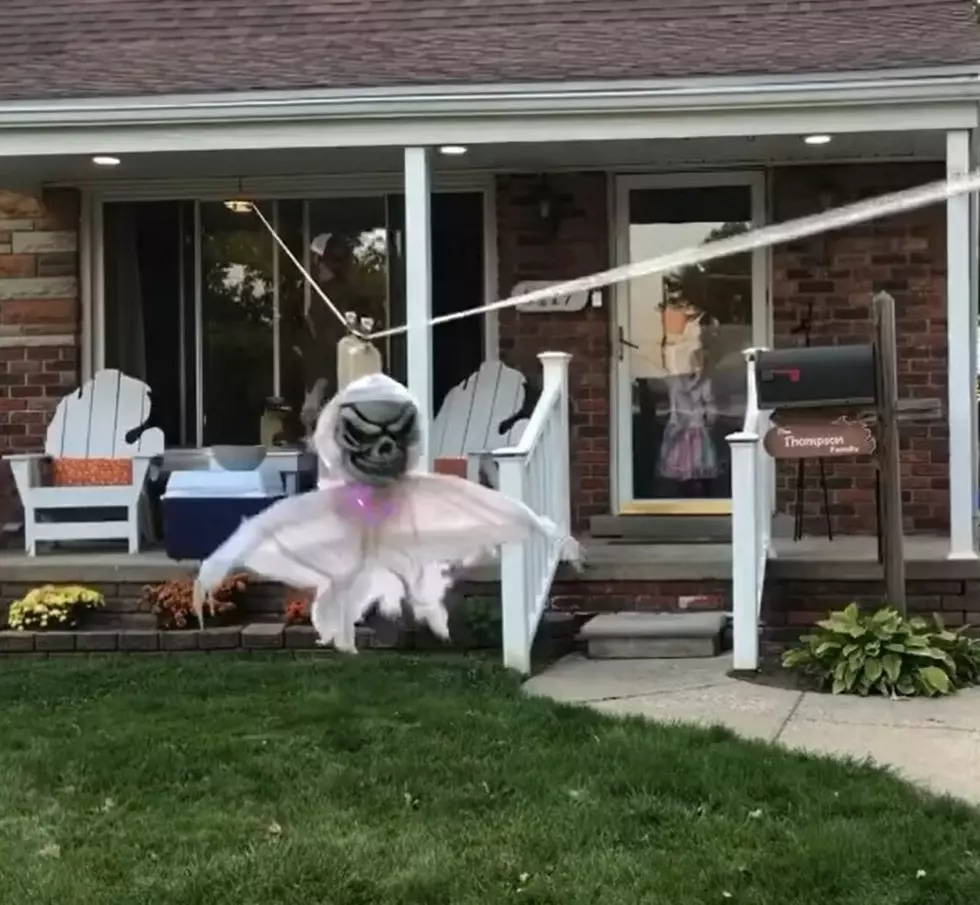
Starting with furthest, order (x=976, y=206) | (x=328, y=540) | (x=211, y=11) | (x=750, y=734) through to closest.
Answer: (x=211, y=11) → (x=976, y=206) → (x=750, y=734) → (x=328, y=540)

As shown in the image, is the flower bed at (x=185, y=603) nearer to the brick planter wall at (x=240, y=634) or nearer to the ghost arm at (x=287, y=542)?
the brick planter wall at (x=240, y=634)

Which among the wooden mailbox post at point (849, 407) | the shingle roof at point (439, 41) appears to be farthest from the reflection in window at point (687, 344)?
the wooden mailbox post at point (849, 407)

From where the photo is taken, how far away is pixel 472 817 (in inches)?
175

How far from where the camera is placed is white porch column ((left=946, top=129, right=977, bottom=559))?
283 inches

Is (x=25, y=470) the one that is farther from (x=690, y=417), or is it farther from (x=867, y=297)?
(x=867, y=297)

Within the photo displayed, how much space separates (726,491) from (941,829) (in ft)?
15.7

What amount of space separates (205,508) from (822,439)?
3126mm

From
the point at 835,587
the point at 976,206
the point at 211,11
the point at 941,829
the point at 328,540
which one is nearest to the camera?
the point at 328,540

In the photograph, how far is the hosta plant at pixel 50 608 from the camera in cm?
748

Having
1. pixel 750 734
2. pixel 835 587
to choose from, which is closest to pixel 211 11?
pixel 835 587

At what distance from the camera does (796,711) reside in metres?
5.89

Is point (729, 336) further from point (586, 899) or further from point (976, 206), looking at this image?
point (586, 899)

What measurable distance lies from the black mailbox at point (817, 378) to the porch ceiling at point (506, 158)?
56.8 inches

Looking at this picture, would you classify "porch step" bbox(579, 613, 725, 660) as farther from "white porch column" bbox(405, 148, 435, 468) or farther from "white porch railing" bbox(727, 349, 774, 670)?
"white porch column" bbox(405, 148, 435, 468)
